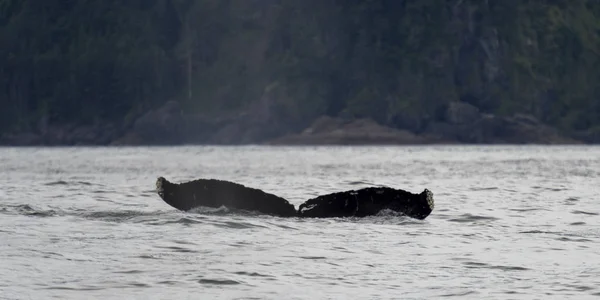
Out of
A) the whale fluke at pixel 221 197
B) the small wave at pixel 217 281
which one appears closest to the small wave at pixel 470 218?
the whale fluke at pixel 221 197

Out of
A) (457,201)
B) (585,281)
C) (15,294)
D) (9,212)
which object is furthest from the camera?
(457,201)

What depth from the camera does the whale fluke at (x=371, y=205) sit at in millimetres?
31812

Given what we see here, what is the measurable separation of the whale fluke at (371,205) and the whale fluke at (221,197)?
77 centimetres

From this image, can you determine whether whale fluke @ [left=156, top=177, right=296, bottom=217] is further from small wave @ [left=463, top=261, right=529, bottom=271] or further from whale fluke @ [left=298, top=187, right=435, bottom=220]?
small wave @ [left=463, top=261, right=529, bottom=271]

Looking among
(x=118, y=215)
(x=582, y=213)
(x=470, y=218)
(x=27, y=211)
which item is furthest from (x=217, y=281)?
(x=582, y=213)

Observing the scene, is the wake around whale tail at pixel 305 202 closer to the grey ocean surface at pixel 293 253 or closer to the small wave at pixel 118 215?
the grey ocean surface at pixel 293 253

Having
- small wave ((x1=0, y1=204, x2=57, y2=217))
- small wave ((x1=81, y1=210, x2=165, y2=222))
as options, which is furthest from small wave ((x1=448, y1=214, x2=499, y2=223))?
small wave ((x1=0, y1=204, x2=57, y2=217))

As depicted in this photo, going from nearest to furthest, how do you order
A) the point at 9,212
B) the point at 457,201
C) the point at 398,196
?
the point at 398,196 < the point at 9,212 < the point at 457,201

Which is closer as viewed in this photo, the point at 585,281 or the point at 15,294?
the point at 15,294

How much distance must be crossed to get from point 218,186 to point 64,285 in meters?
13.6

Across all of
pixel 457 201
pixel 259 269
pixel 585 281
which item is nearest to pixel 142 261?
pixel 259 269

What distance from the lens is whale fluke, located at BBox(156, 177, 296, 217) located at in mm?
32562

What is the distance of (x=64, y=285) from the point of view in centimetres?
1933

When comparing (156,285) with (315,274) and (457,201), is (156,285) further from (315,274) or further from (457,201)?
(457,201)
